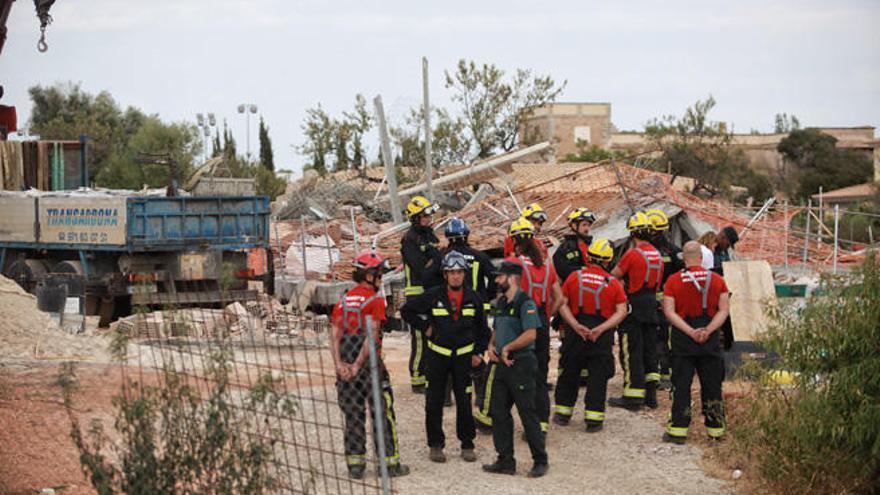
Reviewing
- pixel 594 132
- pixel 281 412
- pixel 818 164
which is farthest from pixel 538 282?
pixel 594 132

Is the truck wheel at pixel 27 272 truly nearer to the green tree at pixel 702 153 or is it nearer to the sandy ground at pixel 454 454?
the sandy ground at pixel 454 454

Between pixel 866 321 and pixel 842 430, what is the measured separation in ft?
2.49

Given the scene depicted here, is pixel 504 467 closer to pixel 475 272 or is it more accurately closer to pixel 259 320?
pixel 475 272

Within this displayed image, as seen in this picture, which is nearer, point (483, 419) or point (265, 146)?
point (483, 419)

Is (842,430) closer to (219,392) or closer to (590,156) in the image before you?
(219,392)

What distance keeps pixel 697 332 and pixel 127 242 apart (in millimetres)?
12547

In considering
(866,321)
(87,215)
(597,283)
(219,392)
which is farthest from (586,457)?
(87,215)

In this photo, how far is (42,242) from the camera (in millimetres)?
21797

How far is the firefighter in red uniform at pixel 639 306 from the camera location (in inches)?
465

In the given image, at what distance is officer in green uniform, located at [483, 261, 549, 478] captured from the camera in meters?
9.34

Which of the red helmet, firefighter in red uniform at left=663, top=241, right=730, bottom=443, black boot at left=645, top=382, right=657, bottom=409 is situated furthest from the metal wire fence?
black boot at left=645, top=382, right=657, bottom=409

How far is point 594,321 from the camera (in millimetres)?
11039

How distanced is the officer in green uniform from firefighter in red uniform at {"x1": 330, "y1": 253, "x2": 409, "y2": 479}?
87 centimetres

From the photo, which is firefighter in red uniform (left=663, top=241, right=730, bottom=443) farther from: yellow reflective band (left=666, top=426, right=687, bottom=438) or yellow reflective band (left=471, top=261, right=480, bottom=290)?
yellow reflective band (left=471, top=261, right=480, bottom=290)
